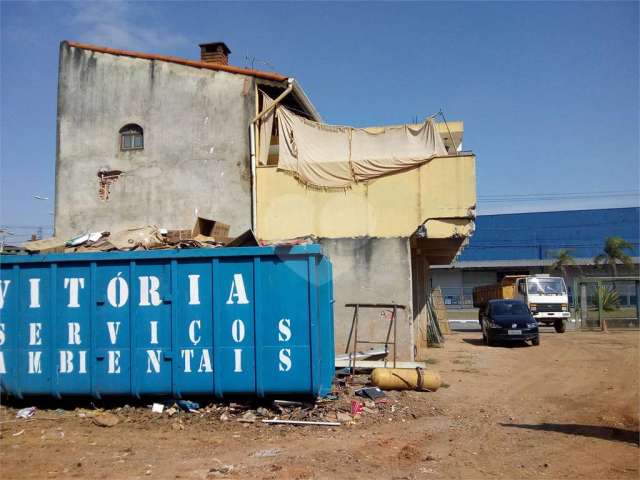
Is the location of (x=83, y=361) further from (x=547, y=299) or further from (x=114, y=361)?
(x=547, y=299)

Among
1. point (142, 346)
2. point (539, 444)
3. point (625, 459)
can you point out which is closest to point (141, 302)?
point (142, 346)

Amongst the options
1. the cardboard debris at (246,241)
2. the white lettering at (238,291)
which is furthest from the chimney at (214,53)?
the white lettering at (238,291)

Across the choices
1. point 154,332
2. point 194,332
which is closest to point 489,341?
point 194,332

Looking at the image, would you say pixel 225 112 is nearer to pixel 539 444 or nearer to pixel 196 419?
pixel 196 419

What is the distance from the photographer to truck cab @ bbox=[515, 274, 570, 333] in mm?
26984

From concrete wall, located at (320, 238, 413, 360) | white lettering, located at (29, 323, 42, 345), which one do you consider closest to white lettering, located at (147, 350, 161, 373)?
white lettering, located at (29, 323, 42, 345)

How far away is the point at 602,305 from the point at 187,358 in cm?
2422

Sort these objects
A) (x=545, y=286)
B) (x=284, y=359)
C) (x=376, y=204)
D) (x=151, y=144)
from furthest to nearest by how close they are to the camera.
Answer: (x=545, y=286), (x=151, y=144), (x=376, y=204), (x=284, y=359)

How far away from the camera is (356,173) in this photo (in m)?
15.2

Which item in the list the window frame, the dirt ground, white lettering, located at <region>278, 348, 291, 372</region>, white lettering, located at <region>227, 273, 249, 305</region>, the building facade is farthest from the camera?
the building facade

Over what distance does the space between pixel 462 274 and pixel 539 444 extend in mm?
50938

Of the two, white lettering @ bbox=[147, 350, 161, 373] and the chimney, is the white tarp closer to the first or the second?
the chimney

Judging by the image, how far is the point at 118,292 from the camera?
9000 mm

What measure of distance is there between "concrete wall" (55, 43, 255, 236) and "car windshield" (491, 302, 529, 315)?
11.3 meters
